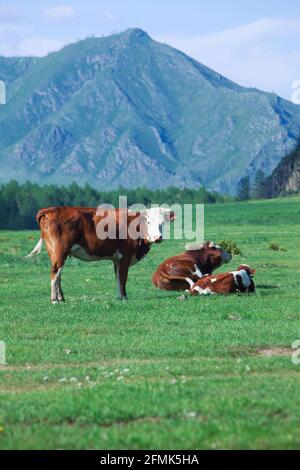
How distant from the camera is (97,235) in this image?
21.8m

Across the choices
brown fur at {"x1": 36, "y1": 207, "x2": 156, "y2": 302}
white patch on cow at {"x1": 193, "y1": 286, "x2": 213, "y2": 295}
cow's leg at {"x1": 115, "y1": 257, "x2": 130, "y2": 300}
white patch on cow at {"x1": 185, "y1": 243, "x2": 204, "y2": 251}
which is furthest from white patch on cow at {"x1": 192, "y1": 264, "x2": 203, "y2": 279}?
cow's leg at {"x1": 115, "y1": 257, "x2": 130, "y2": 300}

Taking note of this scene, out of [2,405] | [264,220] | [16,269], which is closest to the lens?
[2,405]

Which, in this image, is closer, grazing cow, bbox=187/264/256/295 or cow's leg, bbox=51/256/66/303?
cow's leg, bbox=51/256/66/303

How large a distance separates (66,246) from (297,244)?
26680 mm

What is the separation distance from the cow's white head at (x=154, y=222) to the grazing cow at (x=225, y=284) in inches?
56.6

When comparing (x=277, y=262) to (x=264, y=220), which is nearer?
(x=277, y=262)

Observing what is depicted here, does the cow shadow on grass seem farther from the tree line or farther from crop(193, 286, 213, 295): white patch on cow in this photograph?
the tree line

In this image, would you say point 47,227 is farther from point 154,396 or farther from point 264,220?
point 264,220

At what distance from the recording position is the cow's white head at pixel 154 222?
2248cm

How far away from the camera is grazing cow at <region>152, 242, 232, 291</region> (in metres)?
23.4

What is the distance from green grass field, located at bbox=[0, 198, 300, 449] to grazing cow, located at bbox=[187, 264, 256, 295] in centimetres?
58

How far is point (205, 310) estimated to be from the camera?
757 inches

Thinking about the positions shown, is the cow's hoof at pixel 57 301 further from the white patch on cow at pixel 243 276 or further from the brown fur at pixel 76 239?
the white patch on cow at pixel 243 276
